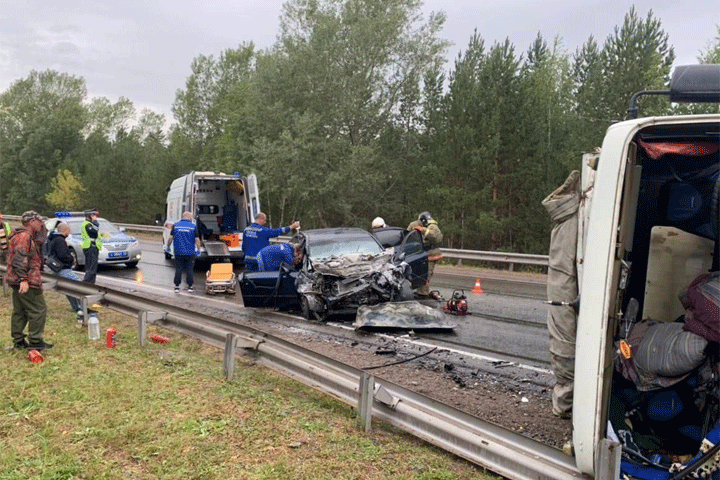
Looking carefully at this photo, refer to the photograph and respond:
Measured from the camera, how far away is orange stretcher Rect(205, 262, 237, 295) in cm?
1262

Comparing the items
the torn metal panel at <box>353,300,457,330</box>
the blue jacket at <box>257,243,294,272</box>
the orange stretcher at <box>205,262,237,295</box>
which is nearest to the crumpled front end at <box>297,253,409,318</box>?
the torn metal panel at <box>353,300,457,330</box>

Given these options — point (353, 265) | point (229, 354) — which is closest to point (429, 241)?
point (353, 265)

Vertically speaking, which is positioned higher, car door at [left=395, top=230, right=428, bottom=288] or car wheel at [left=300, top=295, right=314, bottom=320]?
car door at [left=395, top=230, right=428, bottom=288]

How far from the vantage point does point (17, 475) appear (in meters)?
3.86

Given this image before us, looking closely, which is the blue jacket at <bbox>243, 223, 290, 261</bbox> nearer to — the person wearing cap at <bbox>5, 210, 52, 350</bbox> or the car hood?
the car hood

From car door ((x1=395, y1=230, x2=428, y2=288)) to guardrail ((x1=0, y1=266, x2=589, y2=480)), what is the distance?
15.7 feet

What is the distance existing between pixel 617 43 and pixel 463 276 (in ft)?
37.7

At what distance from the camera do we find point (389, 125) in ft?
105

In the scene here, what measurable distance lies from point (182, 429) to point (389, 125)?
94.7 ft

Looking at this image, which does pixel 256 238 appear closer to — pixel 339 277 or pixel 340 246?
pixel 340 246

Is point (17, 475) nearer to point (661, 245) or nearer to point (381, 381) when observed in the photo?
point (381, 381)

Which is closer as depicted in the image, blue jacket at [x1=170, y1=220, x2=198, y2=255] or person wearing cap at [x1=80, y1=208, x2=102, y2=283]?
person wearing cap at [x1=80, y1=208, x2=102, y2=283]

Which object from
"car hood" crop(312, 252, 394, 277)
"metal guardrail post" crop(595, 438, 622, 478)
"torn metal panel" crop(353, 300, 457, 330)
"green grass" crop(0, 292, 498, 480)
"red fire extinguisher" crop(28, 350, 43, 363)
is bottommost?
"red fire extinguisher" crop(28, 350, 43, 363)

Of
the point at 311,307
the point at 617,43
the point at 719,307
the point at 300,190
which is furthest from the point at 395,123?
the point at 719,307
